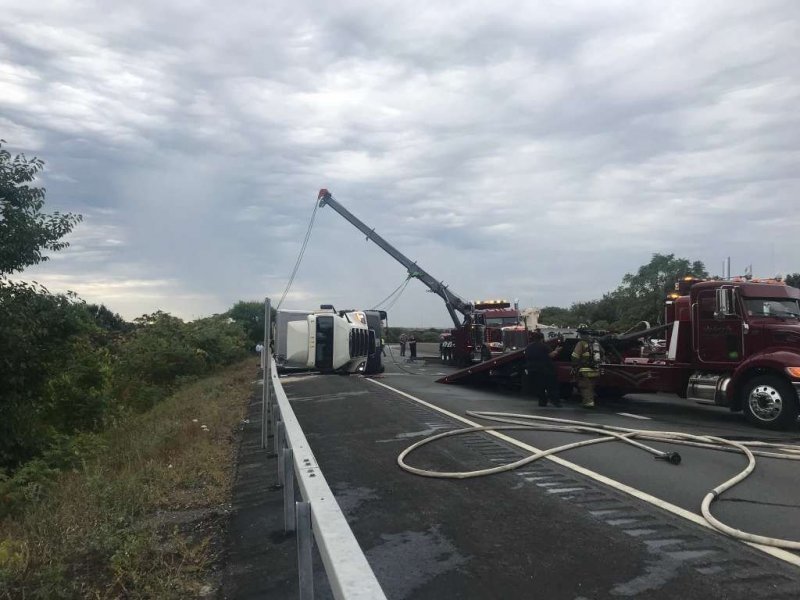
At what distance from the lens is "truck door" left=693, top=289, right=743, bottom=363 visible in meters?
11.8

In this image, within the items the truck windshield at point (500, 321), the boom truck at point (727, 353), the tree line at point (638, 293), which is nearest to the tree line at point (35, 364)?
the boom truck at point (727, 353)

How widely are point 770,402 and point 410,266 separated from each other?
24.8m

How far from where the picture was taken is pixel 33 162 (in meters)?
11.7

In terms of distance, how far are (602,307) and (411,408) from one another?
188ft

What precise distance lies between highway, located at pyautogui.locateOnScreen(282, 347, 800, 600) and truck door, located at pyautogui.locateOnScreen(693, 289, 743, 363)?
196cm

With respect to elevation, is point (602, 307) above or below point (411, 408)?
above

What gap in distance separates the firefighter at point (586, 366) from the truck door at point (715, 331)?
1951 mm

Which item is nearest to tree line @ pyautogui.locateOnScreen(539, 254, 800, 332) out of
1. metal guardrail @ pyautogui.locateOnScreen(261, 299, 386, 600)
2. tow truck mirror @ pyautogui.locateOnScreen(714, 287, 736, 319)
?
tow truck mirror @ pyautogui.locateOnScreen(714, 287, 736, 319)

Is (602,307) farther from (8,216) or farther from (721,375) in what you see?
(8,216)

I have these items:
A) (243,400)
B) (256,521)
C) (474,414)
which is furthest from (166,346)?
(256,521)

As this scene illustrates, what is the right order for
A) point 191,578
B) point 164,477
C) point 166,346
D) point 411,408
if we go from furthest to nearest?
point 166,346
point 411,408
point 164,477
point 191,578

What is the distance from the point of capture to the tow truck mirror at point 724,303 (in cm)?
1156

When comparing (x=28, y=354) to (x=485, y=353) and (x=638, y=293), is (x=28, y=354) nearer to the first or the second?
(x=485, y=353)

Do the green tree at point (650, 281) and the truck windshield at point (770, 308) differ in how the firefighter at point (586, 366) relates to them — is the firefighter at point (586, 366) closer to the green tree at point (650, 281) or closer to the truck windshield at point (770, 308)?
the truck windshield at point (770, 308)
